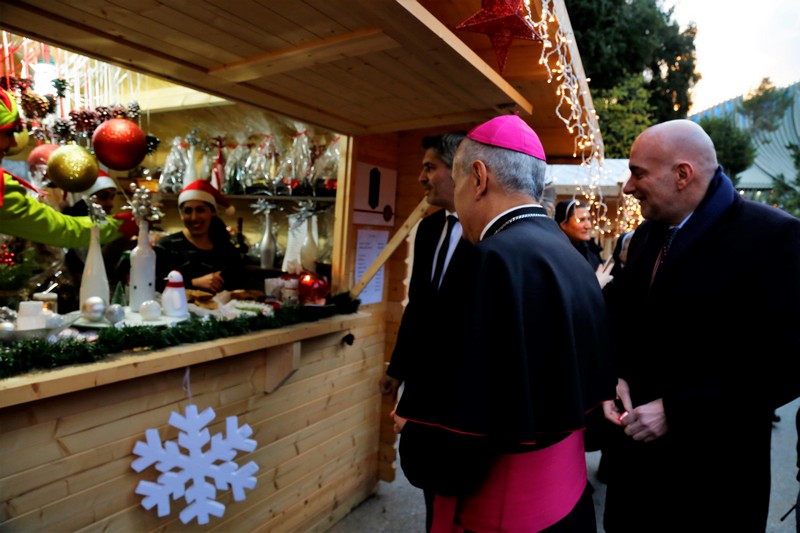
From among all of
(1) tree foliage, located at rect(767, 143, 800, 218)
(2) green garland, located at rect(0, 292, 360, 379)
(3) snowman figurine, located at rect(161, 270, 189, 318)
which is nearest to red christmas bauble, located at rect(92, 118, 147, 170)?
(3) snowman figurine, located at rect(161, 270, 189, 318)

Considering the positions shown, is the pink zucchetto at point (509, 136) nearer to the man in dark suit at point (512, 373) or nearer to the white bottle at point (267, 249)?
the man in dark suit at point (512, 373)

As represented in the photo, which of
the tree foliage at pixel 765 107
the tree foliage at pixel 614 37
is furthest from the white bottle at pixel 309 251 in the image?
the tree foliage at pixel 765 107

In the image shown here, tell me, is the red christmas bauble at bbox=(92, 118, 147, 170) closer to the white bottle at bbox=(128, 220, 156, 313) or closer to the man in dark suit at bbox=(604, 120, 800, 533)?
the white bottle at bbox=(128, 220, 156, 313)

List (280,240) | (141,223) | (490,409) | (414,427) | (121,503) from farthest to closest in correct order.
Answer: (280,240), (141,223), (121,503), (414,427), (490,409)

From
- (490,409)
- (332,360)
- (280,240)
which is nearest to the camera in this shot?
(490,409)

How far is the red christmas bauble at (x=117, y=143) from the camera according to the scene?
2.22 m

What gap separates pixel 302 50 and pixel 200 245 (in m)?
1.74

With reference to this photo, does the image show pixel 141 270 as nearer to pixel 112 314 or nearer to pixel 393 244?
pixel 112 314

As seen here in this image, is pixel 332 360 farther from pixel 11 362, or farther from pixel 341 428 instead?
pixel 11 362

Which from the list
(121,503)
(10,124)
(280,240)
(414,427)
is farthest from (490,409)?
(280,240)

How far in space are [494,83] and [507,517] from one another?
1655 millimetres

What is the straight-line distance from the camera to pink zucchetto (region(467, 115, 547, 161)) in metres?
1.41

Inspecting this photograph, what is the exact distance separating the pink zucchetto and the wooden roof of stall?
43cm

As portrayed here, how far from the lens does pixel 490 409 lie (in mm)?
1149
